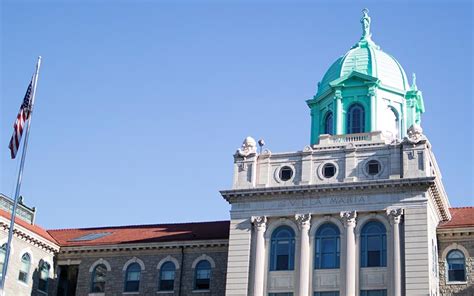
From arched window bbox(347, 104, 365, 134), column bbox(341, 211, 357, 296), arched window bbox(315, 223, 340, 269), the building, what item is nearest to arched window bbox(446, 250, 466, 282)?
the building

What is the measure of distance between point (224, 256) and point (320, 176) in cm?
896

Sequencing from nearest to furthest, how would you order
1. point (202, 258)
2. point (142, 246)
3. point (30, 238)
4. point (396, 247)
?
point (396, 247), point (202, 258), point (30, 238), point (142, 246)

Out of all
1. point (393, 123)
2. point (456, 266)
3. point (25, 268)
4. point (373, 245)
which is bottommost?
point (25, 268)

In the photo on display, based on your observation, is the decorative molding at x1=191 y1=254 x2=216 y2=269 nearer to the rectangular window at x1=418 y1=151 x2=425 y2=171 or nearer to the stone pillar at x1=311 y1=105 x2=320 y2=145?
the stone pillar at x1=311 y1=105 x2=320 y2=145

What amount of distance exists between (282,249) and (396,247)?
6674mm

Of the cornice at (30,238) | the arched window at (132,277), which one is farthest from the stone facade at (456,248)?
the cornice at (30,238)

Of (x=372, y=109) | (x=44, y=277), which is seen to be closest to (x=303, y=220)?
(x=372, y=109)

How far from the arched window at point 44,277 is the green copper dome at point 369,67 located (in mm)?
21596

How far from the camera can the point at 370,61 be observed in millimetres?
56531

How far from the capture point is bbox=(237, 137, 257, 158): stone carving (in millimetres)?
52141

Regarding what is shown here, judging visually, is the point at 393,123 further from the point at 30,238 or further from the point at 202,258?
the point at 30,238

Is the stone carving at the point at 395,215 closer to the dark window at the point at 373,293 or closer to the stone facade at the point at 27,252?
the dark window at the point at 373,293

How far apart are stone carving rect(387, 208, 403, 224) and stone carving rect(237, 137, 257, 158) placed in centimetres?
914

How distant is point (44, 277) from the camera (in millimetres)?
57719
